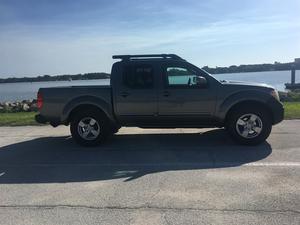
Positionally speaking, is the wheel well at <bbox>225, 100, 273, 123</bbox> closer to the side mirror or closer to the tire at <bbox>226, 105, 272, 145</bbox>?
the tire at <bbox>226, 105, 272, 145</bbox>

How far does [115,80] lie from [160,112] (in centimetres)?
114

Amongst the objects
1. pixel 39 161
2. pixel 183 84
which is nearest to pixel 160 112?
pixel 183 84

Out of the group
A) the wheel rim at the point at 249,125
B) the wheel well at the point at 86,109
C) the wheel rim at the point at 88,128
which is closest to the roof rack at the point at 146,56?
the wheel well at the point at 86,109

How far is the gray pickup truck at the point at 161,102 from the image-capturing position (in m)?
9.27

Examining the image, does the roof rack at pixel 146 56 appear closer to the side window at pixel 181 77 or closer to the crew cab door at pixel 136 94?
the crew cab door at pixel 136 94

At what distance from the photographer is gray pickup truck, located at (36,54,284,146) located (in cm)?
927

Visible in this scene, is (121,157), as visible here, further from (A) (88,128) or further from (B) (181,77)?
(B) (181,77)

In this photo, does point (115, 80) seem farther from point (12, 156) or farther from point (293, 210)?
point (293, 210)

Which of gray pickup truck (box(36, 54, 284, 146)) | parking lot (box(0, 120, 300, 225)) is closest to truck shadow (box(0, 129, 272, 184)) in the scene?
parking lot (box(0, 120, 300, 225))

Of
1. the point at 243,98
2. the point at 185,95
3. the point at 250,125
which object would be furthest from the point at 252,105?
the point at 185,95

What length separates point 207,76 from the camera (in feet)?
31.0

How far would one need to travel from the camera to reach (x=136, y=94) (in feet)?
31.3

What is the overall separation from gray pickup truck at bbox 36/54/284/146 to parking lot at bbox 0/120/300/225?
0.43 meters

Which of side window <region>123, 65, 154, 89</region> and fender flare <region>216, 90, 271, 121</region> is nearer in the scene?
fender flare <region>216, 90, 271, 121</region>
